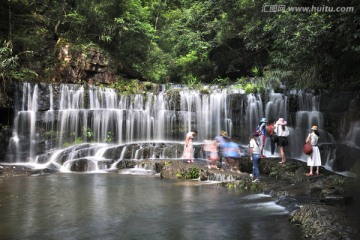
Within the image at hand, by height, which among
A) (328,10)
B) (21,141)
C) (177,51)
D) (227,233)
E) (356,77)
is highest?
(177,51)

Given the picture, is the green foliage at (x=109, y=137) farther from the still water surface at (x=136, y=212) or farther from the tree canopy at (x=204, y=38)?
the still water surface at (x=136, y=212)

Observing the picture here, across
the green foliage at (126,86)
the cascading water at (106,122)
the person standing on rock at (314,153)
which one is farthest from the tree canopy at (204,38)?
the person standing on rock at (314,153)

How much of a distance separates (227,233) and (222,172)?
609 centimetres

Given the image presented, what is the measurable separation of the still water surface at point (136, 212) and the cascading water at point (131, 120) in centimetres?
515

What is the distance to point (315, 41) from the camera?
13453 millimetres

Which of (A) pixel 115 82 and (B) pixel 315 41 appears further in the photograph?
(A) pixel 115 82

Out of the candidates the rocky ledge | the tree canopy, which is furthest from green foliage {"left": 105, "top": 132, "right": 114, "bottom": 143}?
the tree canopy

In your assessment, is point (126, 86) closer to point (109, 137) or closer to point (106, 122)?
point (106, 122)

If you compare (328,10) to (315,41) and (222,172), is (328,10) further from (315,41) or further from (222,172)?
(222,172)

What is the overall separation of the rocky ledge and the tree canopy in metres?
4.37

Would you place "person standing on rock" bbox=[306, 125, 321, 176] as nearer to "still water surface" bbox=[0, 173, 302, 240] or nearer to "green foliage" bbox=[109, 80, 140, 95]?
"still water surface" bbox=[0, 173, 302, 240]

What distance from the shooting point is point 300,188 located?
10.3m

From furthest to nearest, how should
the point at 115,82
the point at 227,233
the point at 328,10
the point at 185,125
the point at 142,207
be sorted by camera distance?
the point at 115,82
the point at 185,125
the point at 328,10
the point at 142,207
the point at 227,233

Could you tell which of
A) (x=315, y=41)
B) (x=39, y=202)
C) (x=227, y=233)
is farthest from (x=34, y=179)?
(x=315, y=41)
